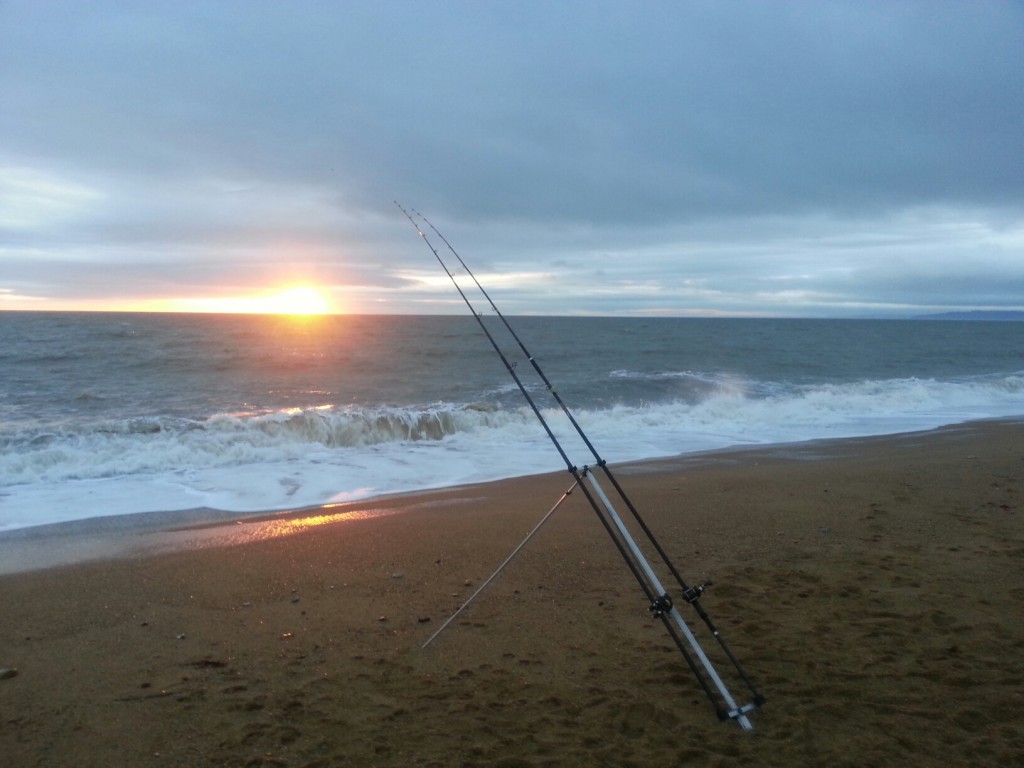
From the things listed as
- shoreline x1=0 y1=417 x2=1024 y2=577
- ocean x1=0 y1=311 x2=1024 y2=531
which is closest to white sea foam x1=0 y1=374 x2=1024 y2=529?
ocean x1=0 y1=311 x2=1024 y2=531

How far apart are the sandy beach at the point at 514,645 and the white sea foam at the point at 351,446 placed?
2.05 m

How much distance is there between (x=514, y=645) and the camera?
12.0 ft

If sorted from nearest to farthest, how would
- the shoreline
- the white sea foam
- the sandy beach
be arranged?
the sandy beach → the shoreline → the white sea foam

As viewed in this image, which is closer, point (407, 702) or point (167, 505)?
point (407, 702)

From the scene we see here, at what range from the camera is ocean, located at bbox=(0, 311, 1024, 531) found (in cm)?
866

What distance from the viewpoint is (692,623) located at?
387cm

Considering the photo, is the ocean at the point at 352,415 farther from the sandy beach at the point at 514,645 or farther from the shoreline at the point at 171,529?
the sandy beach at the point at 514,645

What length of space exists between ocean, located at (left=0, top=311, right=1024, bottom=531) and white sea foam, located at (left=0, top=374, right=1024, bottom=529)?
0.04 metres

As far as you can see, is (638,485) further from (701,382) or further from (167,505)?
(701,382)

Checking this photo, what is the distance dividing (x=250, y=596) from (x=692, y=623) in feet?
8.87

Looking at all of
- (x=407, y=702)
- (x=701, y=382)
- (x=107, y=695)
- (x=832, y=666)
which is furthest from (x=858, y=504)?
(x=701, y=382)

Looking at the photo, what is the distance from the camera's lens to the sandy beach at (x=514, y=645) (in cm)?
276

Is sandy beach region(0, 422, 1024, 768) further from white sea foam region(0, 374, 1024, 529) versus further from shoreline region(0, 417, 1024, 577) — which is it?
white sea foam region(0, 374, 1024, 529)

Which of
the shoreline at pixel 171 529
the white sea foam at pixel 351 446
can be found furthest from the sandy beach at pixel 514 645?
the white sea foam at pixel 351 446
